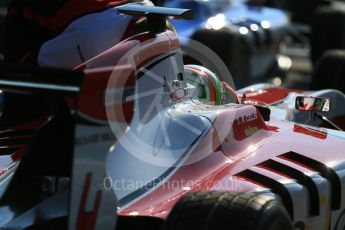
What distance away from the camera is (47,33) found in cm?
334

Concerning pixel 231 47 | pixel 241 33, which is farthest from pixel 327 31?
pixel 231 47

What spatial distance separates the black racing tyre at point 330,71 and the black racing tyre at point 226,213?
3.85m

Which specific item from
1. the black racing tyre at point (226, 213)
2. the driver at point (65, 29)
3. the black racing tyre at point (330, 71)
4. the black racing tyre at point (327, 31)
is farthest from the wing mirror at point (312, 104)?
the black racing tyre at point (327, 31)

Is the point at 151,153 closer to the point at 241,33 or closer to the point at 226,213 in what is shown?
the point at 226,213

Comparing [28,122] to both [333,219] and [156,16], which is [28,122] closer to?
[156,16]

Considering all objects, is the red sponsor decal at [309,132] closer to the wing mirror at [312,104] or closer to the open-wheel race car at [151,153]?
the open-wheel race car at [151,153]

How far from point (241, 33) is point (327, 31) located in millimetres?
2304

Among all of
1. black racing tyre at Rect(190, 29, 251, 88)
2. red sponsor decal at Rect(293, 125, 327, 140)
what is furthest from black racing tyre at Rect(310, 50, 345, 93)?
red sponsor decal at Rect(293, 125, 327, 140)

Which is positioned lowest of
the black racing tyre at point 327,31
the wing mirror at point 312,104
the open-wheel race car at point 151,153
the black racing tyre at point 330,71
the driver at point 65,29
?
the black racing tyre at point 327,31

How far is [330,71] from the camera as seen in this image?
252 inches

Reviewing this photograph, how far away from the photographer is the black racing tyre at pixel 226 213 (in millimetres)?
A: 2383

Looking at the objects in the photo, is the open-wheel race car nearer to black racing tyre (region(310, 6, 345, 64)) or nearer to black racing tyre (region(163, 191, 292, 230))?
black racing tyre (region(163, 191, 292, 230))

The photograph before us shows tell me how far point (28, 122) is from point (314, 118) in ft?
5.37

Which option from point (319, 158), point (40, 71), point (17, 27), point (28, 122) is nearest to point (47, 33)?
point (17, 27)
